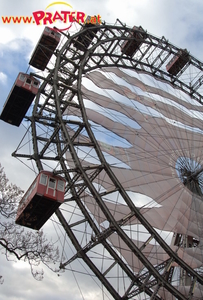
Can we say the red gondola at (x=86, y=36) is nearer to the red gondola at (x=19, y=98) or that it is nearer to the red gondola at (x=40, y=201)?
the red gondola at (x=19, y=98)

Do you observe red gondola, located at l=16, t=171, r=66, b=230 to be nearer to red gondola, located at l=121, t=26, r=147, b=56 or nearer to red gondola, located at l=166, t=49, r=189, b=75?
red gondola, located at l=121, t=26, r=147, b=56

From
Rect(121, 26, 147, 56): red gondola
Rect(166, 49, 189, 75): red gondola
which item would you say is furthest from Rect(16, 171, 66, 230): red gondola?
Rect(166, 49, 189, 75): red gondola

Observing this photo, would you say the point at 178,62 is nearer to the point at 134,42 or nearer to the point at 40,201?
the point at 134,42

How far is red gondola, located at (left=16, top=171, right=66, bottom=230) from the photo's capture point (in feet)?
55.7

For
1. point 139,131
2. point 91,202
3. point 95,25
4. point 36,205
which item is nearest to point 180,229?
point 91,202

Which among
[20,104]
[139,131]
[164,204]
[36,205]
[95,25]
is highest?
[95,25]

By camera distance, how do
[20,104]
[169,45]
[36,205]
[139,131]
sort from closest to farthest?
[36,205] → [20,104] → [139,131] → [169,45]

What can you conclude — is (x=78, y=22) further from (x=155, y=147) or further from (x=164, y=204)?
(x=164, y=204)

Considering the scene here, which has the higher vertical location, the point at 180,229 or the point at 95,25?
the point at 95,25

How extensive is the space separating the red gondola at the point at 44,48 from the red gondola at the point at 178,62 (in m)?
14.3

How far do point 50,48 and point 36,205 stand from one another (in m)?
12.5

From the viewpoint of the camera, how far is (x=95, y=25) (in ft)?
91.8

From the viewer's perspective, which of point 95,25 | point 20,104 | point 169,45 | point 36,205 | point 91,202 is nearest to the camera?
point 36,205

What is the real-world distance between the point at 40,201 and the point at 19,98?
315 inches
